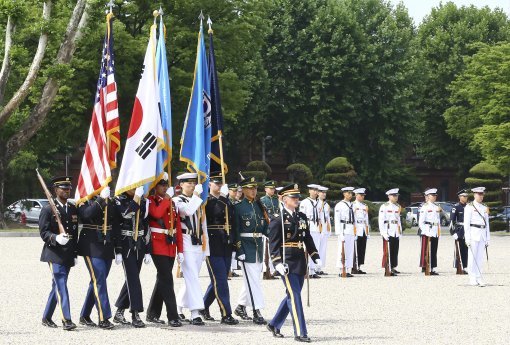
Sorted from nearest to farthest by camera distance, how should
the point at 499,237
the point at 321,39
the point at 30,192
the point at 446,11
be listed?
the point at 499,237, the point at 30,192, the point at 321,39, the point at 446,11

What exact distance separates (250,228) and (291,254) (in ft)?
6.27

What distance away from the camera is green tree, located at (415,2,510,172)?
66.4 meters

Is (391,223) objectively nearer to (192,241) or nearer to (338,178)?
(192,241)

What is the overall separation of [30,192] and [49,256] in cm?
3932

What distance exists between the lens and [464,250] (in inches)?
952

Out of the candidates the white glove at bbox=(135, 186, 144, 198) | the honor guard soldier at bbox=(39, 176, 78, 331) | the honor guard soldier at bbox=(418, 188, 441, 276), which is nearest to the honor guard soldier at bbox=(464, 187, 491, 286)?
the honor guard soldier at bbox=(418, 188, 441, 276)

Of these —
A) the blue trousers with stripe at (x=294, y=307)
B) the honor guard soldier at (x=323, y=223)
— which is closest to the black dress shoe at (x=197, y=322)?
the blue trousers with stripe at (x=294, y=307)

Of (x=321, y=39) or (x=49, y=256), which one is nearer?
(x=49, y=256)

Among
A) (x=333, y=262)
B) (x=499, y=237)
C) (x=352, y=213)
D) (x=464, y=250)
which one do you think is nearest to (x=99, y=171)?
(x=352, y=213)

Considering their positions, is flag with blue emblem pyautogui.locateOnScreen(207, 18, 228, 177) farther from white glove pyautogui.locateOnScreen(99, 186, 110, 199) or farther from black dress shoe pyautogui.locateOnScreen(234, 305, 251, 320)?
white glove pyautogui.locateOnScreen(99, 186, 110, 199)

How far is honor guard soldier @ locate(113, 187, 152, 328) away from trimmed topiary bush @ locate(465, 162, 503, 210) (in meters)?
37.5

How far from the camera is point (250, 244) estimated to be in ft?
46.5

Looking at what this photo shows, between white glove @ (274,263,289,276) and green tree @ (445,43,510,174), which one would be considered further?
green tree @ (445,43,510,174)

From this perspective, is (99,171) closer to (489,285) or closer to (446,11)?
(489,285)
